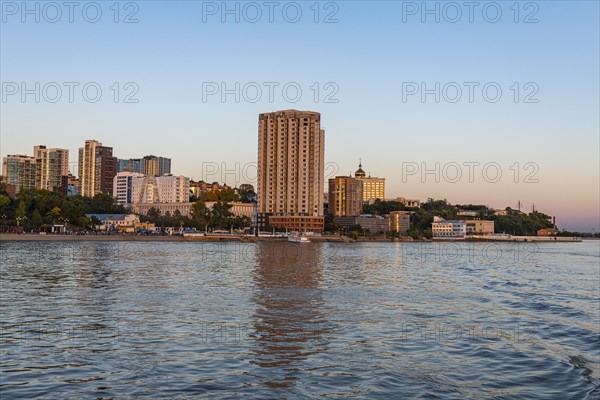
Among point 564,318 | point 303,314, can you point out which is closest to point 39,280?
point 303,314

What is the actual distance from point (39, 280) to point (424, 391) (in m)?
32.1

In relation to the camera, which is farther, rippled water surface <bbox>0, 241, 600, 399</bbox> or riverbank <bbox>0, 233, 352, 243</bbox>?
riverbank <bbox>0, 233, 352, 243</bbox>

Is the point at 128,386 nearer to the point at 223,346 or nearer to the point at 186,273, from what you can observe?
the point at 223,346
